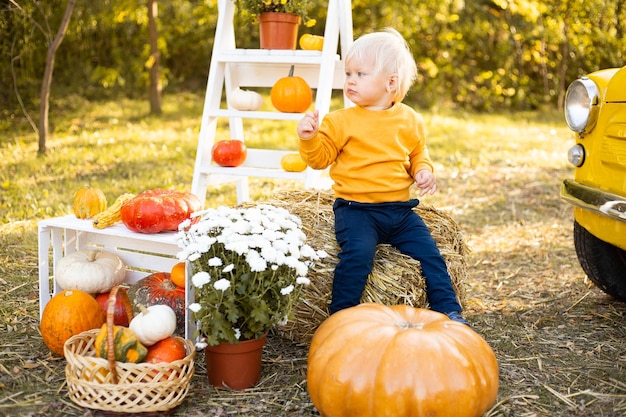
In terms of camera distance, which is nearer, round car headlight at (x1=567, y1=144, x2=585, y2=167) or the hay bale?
the hay bale

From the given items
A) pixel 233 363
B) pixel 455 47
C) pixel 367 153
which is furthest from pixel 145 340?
pixel 455 47

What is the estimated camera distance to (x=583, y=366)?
3.00m

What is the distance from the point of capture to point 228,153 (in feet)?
14.8

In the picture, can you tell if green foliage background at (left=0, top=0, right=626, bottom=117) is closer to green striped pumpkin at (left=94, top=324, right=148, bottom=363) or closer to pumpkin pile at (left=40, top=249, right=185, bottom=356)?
pumpkin pile at (left=40, top=249, right=185, bottom=356)

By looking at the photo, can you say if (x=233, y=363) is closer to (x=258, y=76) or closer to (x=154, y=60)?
(x=258, y=76)

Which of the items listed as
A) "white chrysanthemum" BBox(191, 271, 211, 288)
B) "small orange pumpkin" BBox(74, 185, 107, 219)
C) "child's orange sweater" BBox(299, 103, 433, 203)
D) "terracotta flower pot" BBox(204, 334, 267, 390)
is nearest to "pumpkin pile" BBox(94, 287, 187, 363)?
"terracotta flower pot" BBox(204, 334, 267, 390)

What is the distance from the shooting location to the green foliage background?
10.7 meters

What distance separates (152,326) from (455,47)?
10.4 meters

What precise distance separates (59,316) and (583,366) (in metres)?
2.18

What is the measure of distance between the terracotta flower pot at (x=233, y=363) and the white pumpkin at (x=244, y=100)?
224 cm

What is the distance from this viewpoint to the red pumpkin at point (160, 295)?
3.02 meters

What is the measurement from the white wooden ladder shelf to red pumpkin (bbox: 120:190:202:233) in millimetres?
1224

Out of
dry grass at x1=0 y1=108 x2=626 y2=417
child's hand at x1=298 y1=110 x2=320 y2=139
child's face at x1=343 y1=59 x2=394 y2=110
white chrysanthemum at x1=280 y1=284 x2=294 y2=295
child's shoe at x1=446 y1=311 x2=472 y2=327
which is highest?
child's face at x1=343 y1=59 x2=394 y2=110

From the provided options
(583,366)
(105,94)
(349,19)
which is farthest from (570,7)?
(583,366)
